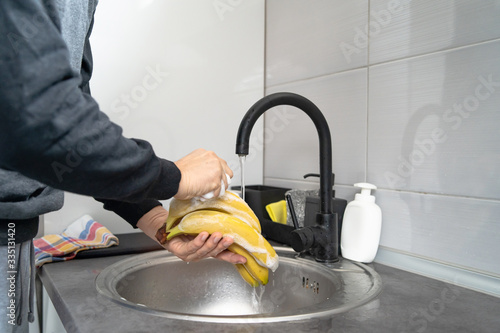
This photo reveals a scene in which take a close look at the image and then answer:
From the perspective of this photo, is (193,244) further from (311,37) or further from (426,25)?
(311,37)

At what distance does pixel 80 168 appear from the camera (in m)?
0.47

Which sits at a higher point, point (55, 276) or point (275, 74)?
point (275, 74)

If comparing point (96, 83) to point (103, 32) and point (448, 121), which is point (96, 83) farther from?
point (448, 121)

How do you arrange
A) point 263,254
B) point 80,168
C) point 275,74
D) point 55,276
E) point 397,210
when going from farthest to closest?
point 275,74
point 397,210
point 55,276
point 263,254
point 80,168

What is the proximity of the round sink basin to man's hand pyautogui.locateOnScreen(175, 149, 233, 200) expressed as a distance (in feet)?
1.25

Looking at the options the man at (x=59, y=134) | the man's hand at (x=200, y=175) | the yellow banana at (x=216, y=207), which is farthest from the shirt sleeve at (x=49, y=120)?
the yellow banana at (x=216, y=207)

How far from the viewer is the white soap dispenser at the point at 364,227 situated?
1.03 meters

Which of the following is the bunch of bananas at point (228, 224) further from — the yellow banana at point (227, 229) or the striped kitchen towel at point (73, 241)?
the striped kitchen towel at point (73, 241)

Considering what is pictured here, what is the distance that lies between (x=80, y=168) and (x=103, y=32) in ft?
3.15

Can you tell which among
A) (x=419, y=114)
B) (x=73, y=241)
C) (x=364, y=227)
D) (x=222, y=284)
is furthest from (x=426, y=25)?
(x=73, y=241)

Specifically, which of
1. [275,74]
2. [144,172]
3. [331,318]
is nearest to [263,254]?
[331,318]

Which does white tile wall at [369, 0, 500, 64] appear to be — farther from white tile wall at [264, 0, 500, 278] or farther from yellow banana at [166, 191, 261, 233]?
yellow banana at [166, 191, 261, 233]

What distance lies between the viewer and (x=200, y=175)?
0.62 meters

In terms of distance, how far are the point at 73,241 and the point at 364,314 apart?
0.80 m
